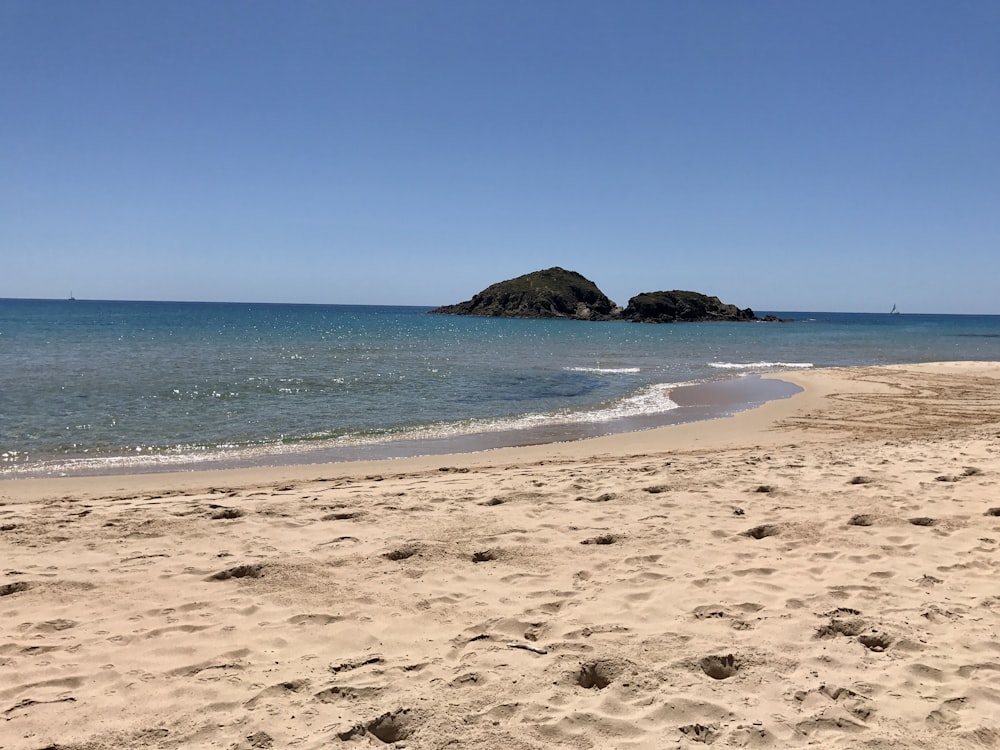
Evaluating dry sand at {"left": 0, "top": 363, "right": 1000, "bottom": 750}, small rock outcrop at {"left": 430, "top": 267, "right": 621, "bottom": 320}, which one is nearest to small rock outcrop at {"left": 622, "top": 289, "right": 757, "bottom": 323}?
small rock outcrop at {"left": 430, "top": 267, "right": 621, "bottom": 320}

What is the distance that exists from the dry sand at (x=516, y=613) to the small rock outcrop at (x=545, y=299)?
106 metres

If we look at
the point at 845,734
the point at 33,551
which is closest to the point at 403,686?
the point at 845,734

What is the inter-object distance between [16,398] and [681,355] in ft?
109

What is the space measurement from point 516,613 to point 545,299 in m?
114

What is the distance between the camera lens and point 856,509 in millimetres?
6832

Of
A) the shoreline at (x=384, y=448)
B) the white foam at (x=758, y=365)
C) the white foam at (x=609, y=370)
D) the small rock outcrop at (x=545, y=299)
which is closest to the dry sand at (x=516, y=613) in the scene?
the shoreline at (x=384, y=448)

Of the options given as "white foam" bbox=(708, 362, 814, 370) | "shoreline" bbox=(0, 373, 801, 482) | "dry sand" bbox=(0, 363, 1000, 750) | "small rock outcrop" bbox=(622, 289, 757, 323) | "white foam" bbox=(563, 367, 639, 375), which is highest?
"small rock outcrop" bbox=(622, 289, 757, 323)

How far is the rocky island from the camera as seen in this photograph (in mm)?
105125

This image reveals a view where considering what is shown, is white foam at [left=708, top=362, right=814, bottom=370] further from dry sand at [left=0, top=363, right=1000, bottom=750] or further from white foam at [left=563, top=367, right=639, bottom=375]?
dry sand at [left=0, top=363, right=1000, bottom=750]

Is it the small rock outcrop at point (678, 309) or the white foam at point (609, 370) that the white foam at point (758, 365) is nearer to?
the white foam at point (609, 370)

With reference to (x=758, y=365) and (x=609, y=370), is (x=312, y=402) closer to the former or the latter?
(x=609, y=370)

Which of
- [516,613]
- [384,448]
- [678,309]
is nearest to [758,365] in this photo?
[384,448]

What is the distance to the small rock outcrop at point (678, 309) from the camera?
104 metres

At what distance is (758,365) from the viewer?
33.6 meters
